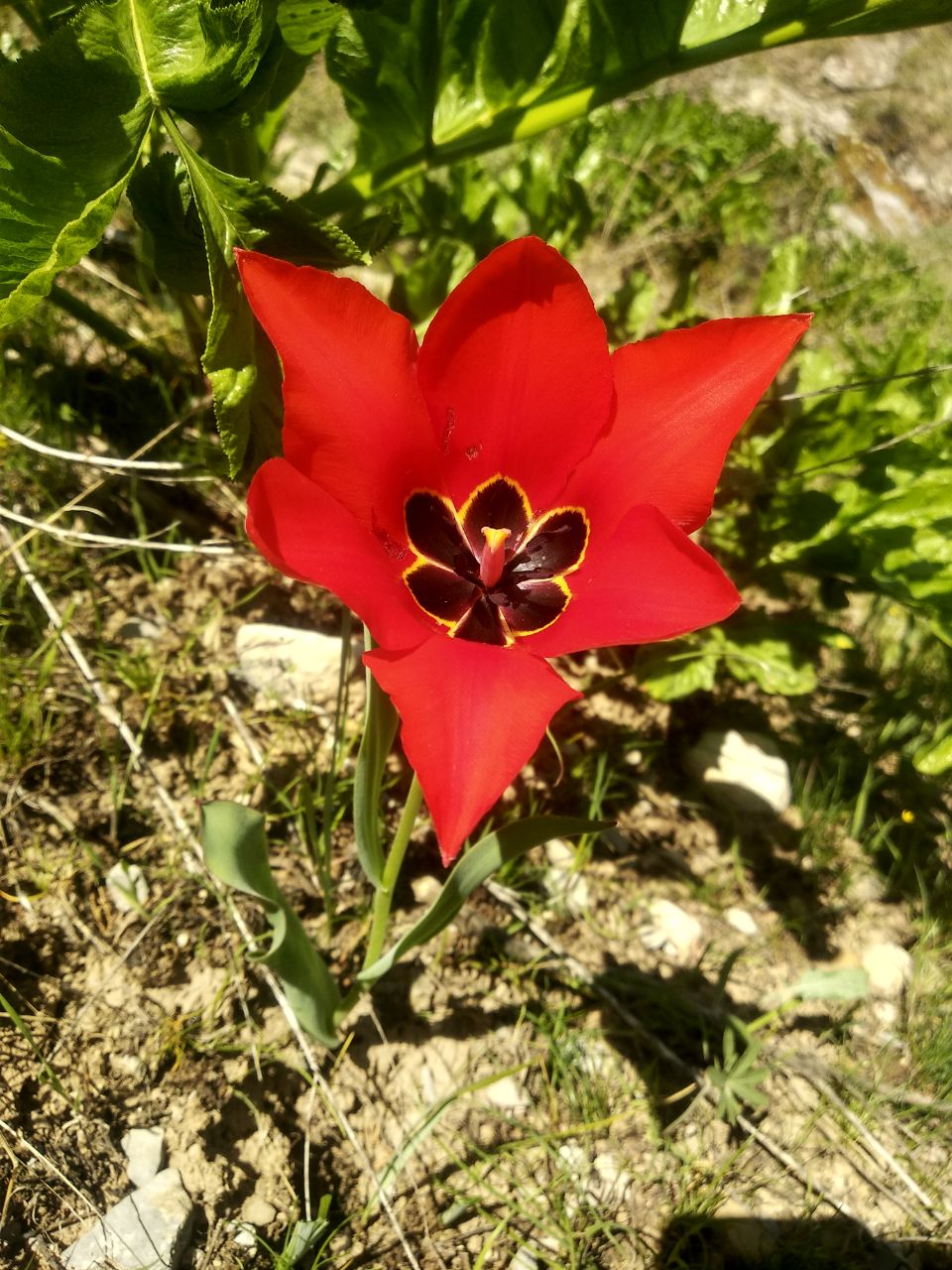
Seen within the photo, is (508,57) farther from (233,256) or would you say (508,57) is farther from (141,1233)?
(141,1233)

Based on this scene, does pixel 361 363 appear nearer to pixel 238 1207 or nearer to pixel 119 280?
pixel 238 1207

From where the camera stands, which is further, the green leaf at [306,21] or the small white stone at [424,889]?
the small white stone at [424,889]

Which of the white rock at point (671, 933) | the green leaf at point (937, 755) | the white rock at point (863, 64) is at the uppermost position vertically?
the white rock at point (863, 64)

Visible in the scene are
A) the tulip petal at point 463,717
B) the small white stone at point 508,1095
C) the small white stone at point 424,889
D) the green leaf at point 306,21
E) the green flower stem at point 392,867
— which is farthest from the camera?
the small white stone at point 424,889

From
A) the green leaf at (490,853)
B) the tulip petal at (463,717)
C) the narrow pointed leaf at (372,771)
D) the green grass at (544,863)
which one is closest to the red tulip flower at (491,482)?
the tulip petal at (463,717)

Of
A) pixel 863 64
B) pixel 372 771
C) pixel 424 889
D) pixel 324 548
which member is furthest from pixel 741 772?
pixel 863 64

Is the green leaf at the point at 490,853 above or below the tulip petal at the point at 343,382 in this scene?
below

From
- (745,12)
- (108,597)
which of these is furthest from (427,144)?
(108,597)

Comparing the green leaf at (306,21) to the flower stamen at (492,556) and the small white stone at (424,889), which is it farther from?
the small white stone at (424,889)
